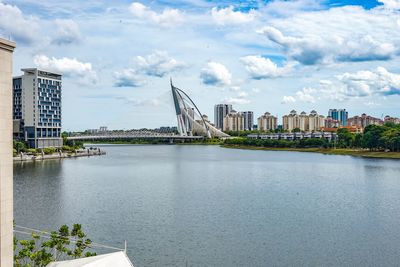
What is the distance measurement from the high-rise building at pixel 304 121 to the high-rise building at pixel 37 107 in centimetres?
5666

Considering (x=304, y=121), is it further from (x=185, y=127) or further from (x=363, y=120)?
(x=185, y=127)

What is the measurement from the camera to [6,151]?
4.42m

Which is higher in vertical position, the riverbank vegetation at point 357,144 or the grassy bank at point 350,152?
the riverbank vegetation at point 357,144

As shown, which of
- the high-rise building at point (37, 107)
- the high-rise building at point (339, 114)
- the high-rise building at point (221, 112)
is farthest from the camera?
the high-rise building at point (339, 114)

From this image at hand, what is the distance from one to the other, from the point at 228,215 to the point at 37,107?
1275 inches

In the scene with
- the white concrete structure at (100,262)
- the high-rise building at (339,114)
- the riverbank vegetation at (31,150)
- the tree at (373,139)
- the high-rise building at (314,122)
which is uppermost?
the high-rise building at (339,114)

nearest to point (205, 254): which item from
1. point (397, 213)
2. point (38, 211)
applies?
point (38, 211)

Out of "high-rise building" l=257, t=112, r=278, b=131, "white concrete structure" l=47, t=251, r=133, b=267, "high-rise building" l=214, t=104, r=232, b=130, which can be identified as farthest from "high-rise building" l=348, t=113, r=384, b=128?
"white concrete structure" l=47, t=251, r=133, b=267

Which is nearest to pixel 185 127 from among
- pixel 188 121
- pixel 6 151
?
pixel 188 121

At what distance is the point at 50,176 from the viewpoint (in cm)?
2297

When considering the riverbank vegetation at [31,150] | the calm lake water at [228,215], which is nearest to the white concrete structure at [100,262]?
the calm lake water at [228,215]

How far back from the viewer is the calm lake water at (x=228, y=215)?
30.9 feet

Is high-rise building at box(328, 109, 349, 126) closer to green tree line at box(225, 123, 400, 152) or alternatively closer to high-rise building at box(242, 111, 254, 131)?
high-rise building at box(242, 111, 254, 131)

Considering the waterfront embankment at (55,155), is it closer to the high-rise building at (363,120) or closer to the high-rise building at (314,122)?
the high-rise building at (314,122)
